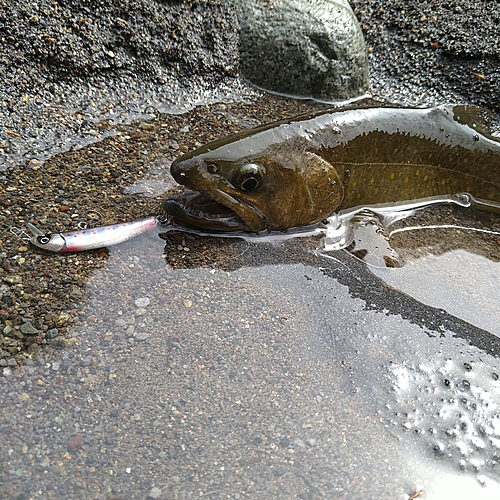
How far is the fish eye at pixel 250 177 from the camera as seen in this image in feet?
9.92

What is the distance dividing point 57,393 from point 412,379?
173 centimetres

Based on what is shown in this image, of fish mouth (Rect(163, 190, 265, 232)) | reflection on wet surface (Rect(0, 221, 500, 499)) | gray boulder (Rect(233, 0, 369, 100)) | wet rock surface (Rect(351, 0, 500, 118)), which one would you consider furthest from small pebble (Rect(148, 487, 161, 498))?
wet rock surface (Rect(351, 0, 500, 118))

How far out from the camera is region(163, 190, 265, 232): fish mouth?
3191 mm

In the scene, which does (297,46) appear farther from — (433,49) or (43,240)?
(43,240)

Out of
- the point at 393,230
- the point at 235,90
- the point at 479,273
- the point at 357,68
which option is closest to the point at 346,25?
the point at 357,68

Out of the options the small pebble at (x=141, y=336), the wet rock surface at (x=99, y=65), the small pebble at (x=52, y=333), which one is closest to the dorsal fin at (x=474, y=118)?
the wet rock surface at (x=99, y=65)

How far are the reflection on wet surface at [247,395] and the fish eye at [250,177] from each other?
52 cm

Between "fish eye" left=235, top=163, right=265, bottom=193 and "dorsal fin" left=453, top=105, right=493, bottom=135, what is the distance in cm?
185

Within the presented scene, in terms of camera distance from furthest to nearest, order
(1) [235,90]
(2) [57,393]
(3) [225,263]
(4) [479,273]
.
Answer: (1) [235,90], (4) [479,273], (3) [225,263], (2) [57,393]

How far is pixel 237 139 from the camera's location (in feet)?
10.2

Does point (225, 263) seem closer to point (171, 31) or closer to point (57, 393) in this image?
point (57, 393)

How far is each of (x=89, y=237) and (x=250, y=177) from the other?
1045mm

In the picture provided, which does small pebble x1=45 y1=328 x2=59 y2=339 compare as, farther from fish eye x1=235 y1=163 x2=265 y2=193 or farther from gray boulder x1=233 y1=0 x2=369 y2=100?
gray boulder x1=233 y1=0 x2=369 y2=100

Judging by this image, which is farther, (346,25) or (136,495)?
(346,25)
